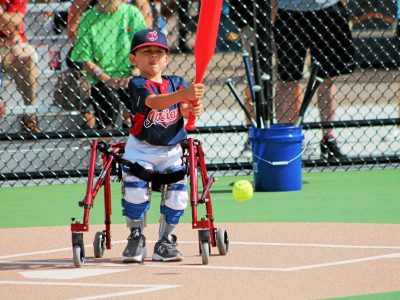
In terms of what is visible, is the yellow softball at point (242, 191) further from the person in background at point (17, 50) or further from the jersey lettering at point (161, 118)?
the person in background at point (17, 50)

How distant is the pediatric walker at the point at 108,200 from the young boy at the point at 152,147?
0.09 m

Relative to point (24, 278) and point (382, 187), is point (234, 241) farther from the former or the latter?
point (382, 187)

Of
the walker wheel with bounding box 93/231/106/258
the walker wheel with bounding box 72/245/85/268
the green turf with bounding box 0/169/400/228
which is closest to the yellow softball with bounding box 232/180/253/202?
the green turf with bounding box 0/169/400/228

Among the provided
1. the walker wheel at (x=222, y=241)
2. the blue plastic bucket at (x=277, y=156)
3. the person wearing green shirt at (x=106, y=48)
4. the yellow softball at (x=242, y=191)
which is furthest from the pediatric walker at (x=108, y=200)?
the person wearing green shirt at (x=106, y=48)

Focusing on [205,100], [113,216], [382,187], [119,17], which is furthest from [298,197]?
[205,100]

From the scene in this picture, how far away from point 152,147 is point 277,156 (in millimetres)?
2844

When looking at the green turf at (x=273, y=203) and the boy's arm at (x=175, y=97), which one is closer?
the boy's arm at (x=175, y=97)

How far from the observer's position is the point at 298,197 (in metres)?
8.63

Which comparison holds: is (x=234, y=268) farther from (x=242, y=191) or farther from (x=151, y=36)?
(x=242, y=191)

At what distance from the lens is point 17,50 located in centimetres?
1072

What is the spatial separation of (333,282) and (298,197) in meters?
3.34

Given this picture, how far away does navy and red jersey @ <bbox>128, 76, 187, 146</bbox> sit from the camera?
19.7 ft

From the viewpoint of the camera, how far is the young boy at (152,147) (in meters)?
5.99

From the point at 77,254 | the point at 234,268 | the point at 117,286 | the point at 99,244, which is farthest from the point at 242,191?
the point at 117,286
